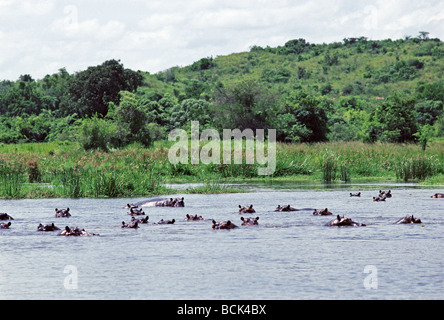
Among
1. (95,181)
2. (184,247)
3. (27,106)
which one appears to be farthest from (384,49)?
(184,247)

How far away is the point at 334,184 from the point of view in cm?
3378

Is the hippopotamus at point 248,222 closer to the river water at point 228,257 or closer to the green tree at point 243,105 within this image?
the river water at point 228,257

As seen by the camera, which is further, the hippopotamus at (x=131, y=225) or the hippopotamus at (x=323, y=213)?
the hippopotamus at (x=323, y=213)

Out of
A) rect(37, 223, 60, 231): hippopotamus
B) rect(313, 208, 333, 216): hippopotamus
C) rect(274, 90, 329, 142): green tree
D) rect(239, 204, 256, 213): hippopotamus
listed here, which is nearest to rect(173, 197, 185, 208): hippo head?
rect(239, 204, 256, 213): hippopotamus

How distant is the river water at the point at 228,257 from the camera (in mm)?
12031

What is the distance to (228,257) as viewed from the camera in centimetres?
1475

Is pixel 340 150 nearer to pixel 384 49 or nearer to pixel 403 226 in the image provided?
pixel 403 226

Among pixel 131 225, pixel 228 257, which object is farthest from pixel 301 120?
pixel 228 257

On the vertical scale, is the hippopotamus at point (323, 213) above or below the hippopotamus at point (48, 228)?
above

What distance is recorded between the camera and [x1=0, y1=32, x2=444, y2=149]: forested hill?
56406 mm

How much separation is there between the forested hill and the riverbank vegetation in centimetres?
13

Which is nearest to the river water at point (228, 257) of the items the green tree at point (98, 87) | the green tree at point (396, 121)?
the green tree at point (396, 121)

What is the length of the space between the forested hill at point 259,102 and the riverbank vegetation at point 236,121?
0.13 meters

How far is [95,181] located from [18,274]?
1400 cm
